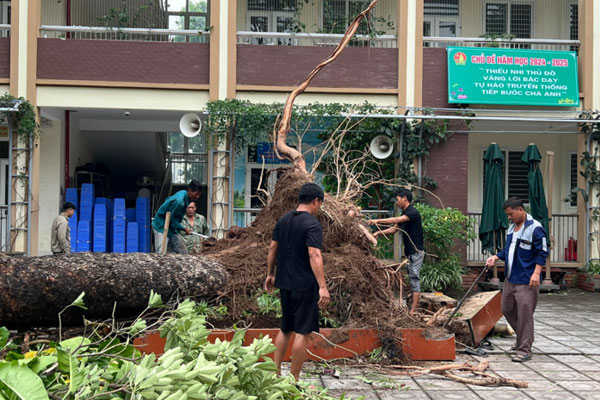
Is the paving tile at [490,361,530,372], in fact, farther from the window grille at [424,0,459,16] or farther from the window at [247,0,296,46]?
the window grille at [424,0,459,16]

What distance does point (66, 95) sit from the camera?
47.3 ft

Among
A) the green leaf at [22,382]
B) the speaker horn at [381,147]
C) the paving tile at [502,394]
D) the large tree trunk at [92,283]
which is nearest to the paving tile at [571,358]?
the paving tile at [502,394]

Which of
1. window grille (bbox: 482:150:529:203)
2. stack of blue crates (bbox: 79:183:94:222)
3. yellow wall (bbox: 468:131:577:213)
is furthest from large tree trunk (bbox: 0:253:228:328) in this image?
window grille (bbox: 482:150:529:203)

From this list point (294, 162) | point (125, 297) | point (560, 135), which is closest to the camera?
point (125, 297)

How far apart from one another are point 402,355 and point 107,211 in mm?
10830

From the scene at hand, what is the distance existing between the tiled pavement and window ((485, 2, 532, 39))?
10.1m

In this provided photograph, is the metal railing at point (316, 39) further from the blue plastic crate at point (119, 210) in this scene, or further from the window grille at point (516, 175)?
the blue plastic crate at point (119, 210)

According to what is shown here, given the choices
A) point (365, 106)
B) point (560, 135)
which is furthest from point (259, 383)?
point (560, 135)

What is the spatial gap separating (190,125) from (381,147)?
3.93 meters

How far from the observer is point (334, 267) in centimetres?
801

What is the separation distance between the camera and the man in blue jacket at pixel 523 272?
304 inches

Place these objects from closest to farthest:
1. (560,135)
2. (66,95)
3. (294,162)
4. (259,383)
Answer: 1. (259,383)
2. (294,162)
3. (66,95)
4. (560,135)

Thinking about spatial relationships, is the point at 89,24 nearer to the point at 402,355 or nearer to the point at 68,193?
the point at 68,193

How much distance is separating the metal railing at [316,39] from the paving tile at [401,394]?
974 cm
